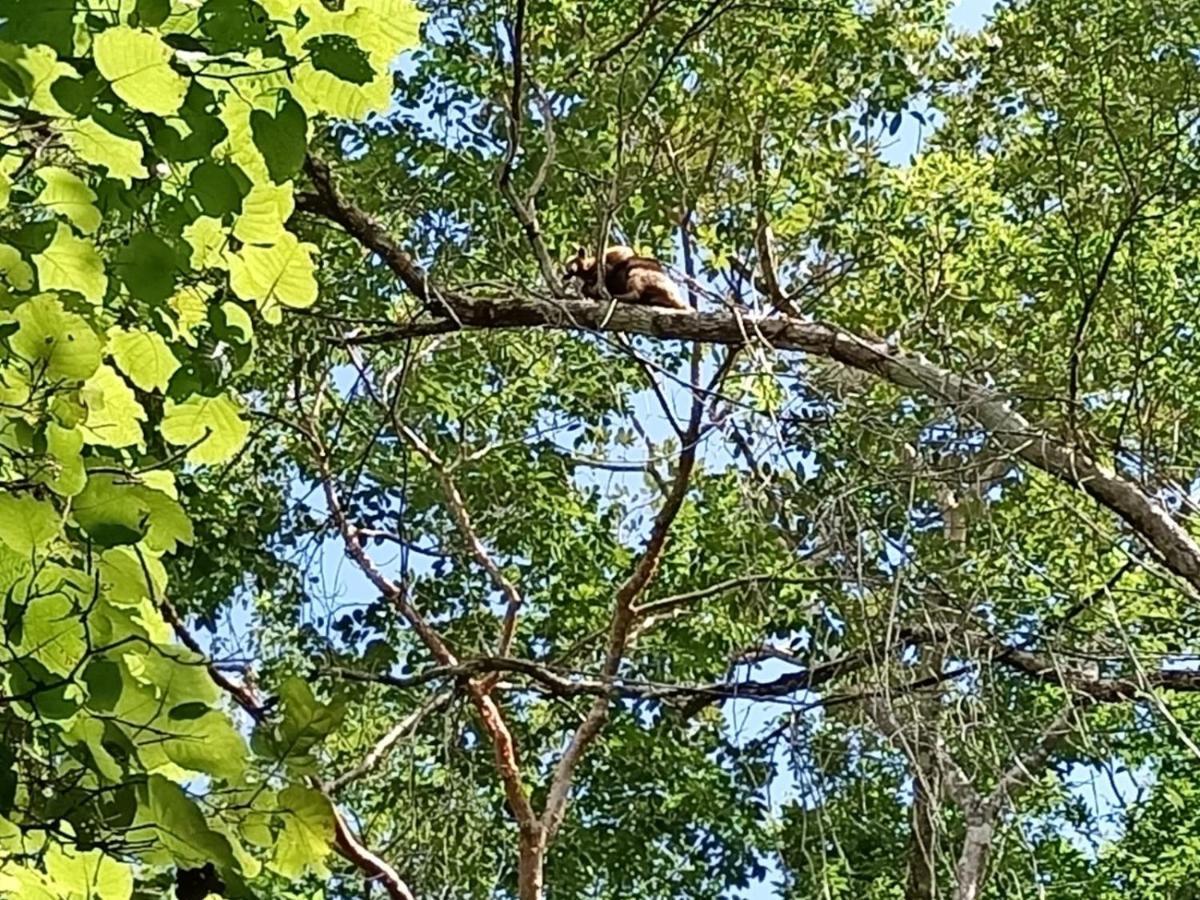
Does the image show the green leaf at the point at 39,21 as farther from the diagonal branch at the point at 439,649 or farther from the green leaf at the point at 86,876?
the diagonal branch at the point at 439,649

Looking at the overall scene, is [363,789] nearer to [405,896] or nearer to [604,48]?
[405,896]

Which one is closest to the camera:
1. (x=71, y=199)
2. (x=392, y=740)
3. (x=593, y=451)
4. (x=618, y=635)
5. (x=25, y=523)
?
(x=25, y=523)

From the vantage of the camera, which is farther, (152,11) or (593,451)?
(593,451)

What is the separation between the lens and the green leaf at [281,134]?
1.09 m

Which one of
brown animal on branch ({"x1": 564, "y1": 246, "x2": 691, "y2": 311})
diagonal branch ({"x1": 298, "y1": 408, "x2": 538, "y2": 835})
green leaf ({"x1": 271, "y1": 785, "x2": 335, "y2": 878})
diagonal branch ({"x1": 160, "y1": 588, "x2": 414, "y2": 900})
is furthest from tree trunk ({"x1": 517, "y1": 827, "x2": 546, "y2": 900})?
green leaf ({"x1": 271, "y1": 785, "x2": 335, "y2": 878})

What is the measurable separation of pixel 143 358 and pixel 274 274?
0.14 metres

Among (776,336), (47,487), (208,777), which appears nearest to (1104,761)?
(776,336)

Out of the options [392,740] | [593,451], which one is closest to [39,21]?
[392,740]

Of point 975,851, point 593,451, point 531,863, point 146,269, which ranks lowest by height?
point 146,269

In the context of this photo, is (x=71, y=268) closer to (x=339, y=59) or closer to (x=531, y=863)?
(x=339, y=59)

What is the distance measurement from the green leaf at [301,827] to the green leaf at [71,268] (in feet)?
1.38

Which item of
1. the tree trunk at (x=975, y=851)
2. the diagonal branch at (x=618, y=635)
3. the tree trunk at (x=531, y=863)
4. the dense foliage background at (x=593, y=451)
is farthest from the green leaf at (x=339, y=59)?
the tree trunk at (x=531, y=863)

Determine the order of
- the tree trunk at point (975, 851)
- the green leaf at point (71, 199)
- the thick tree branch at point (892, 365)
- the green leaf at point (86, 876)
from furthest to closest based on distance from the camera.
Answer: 1. the tree trunk at point (975, 851)
2. the thick tree branch at point (892, 365)
3. the green leaf at point (71, 199)
4. the green leaf at point (86, 876)

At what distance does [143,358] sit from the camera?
4.11 ft
